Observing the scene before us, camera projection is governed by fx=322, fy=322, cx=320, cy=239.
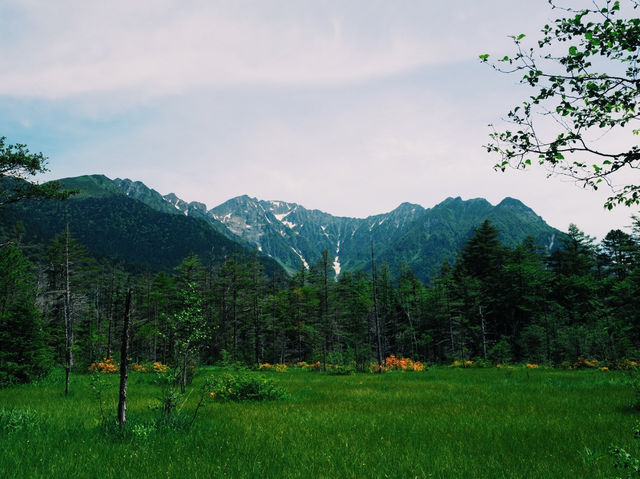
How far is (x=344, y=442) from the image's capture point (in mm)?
6262

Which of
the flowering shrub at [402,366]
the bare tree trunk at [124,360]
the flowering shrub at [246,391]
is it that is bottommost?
the flowering shrub at [402,366]

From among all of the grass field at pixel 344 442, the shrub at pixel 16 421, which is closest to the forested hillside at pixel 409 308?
the grass field at pixel 344 442

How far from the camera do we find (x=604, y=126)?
4.61 metres

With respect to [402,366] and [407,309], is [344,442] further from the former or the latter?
[407,309]

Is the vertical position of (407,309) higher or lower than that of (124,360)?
lower

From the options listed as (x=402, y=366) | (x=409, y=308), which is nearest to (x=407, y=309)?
(x=409, y=308)

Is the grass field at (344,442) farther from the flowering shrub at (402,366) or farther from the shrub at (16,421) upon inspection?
the flowering shrub at (402,366)

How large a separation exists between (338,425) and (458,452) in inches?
125

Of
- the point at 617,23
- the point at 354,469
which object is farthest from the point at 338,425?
the point at 617,23

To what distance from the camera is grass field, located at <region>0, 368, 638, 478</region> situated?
15.6 feet

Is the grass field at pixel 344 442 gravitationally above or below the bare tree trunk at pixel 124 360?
below

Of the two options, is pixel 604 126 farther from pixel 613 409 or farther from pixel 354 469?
pixel 613 409

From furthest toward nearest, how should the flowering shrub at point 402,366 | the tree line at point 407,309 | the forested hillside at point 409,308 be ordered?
1. the forested hillside at point 409,308
2. the tree line at point 407,309
3. the flowering shrub at point 402,366

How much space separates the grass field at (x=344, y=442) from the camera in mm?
4742
